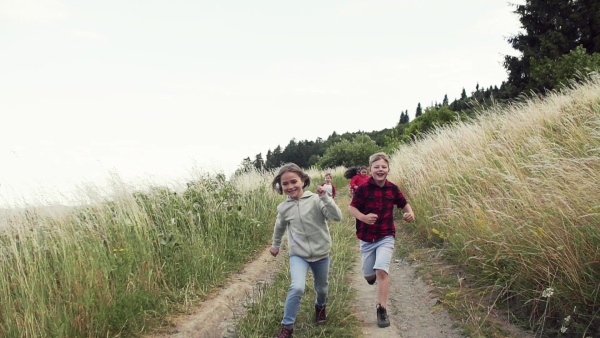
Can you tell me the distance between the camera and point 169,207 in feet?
21.8

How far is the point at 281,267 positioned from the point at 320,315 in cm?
262

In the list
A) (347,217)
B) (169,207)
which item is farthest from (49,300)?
(347,217)

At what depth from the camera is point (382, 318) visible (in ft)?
13.5

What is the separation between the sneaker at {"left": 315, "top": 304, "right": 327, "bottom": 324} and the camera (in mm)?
4098

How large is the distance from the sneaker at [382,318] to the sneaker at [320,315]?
58 cm

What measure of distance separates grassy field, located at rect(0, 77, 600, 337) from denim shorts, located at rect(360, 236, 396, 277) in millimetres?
573

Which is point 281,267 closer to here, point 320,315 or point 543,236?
point 320,315

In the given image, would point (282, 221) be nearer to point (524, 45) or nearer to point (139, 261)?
point (139, 261)

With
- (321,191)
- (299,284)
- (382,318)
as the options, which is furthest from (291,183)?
(382,318)

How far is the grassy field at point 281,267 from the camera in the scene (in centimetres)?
337

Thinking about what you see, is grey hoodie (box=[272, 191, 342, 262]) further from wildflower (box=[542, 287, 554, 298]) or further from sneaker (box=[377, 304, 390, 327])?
wildflower (box=[542, 287, 554, 298])

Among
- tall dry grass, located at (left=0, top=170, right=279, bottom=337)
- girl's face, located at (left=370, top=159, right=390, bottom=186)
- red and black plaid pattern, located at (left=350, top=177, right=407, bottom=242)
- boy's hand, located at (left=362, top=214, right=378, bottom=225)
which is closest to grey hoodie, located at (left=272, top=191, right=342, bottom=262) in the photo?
boy's hand, located at (left=362, top=214, right=378, bottom=225)

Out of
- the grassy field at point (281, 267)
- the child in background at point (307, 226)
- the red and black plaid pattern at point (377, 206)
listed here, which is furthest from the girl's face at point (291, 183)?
the grassy field at point (281, 267)

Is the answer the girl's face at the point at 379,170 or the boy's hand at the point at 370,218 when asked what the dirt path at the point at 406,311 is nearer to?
the boy's hand at the point at 370,218
